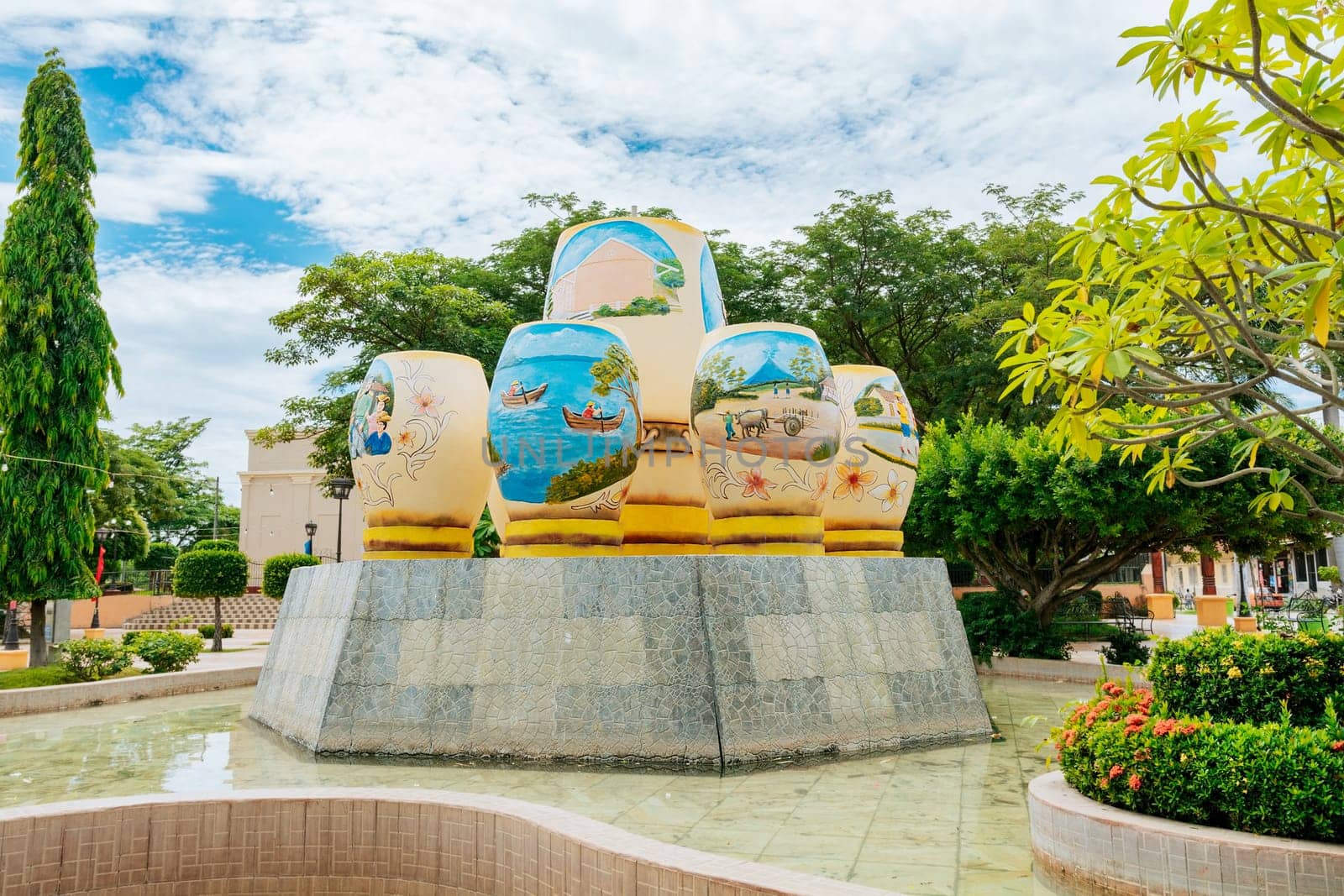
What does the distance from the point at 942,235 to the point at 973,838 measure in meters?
19.2

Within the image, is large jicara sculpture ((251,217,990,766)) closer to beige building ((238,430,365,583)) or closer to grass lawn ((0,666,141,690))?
grass lawn ((0,666,141,690))

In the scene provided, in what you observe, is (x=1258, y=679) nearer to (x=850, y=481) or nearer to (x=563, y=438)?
(x=850, y=481)

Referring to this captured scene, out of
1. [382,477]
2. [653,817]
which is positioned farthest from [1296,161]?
[382,477]

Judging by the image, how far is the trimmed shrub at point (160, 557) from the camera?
1662 inches

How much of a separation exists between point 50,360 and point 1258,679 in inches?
618

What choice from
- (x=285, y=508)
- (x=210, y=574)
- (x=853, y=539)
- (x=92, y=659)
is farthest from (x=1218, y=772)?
(x=285, y=508)

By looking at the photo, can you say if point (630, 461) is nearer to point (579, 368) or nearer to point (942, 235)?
point (579, 368)

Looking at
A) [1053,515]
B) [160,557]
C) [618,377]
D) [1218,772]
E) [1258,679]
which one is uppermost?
[618,377]

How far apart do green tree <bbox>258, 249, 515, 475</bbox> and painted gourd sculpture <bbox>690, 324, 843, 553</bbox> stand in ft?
40.2

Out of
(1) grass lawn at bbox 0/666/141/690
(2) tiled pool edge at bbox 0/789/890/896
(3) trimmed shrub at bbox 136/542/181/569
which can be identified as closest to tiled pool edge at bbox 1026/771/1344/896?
(2) tiled pool edge at bbox 0/789/890/896

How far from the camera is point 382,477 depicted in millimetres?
8594

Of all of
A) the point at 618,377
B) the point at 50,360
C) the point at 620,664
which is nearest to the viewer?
the point at 620,664

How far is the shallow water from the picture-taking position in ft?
16.0

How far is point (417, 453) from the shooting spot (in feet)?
27.9
